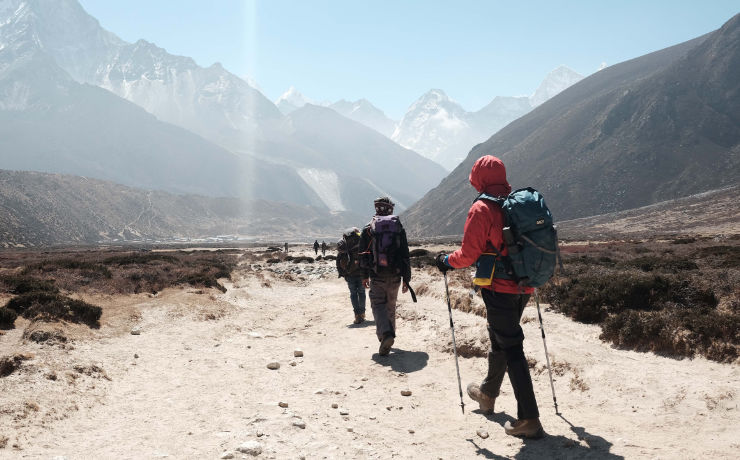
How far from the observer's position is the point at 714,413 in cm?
475

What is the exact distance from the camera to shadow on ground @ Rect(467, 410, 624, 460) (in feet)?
14.0

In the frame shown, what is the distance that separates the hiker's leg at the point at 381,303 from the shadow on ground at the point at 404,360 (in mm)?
381

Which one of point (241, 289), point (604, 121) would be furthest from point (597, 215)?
point (241, 289)

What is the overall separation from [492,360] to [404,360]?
3.10 meters

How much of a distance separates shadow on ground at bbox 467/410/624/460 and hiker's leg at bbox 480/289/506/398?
0.61 meters

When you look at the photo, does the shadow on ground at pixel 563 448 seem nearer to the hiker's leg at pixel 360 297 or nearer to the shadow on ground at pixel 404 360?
the shadow on ground at pixel 404 360

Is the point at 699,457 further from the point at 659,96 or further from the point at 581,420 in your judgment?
the point at 659,96

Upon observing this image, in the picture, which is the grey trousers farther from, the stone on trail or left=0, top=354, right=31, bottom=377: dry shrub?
left=0, top=354, right=31, bottom=377: dry shrub

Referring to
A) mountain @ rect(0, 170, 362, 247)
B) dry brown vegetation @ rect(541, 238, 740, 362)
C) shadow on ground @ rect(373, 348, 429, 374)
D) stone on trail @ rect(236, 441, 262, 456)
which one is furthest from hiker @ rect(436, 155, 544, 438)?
mountain @ rect(0, 170, 362, 247)

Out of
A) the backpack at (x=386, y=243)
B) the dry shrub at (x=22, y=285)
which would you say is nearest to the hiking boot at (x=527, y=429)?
the backpack at (x=386, y=243)

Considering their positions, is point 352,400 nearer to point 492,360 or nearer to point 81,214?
point 492,360

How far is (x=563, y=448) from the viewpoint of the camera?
4414 mm

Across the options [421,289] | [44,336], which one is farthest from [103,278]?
[421,289]

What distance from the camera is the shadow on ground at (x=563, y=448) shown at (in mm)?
4262
